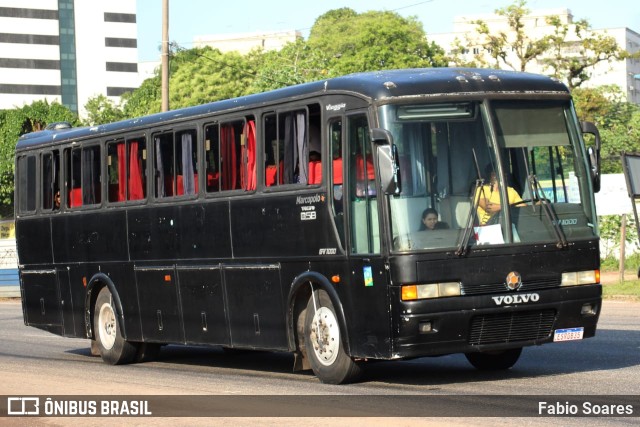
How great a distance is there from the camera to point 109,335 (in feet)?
62.2

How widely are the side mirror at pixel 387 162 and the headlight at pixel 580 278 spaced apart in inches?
A: 75.5

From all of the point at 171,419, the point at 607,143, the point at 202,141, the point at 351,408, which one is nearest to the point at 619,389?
the point at 351,408

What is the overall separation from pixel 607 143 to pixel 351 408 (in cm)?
5201

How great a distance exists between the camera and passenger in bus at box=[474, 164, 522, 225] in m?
13.1

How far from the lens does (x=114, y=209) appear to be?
730 inches

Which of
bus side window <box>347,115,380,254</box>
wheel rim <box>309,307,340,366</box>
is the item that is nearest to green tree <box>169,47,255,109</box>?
wheel rim <box>309,307,340,366</box>

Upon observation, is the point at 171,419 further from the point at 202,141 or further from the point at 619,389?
the point at 202,141

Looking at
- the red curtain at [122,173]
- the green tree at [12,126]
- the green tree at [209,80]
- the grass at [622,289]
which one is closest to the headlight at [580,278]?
the red curtain at [122,173]

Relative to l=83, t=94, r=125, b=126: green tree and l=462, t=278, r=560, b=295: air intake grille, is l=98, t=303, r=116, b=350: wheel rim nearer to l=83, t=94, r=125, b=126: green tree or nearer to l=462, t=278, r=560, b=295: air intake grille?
l=462, t=278, r=560, b=295: air intake grille

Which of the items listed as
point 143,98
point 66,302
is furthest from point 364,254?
point 143,98

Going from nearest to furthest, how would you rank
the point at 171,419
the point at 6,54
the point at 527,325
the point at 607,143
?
the point at 171,419
the point at 527,325
the point at 607,143
the point at 6,54

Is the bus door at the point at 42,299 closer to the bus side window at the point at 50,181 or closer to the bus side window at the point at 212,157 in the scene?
the bus side window at the point at 50,181

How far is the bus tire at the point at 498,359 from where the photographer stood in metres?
14.7

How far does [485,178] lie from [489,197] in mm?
184
